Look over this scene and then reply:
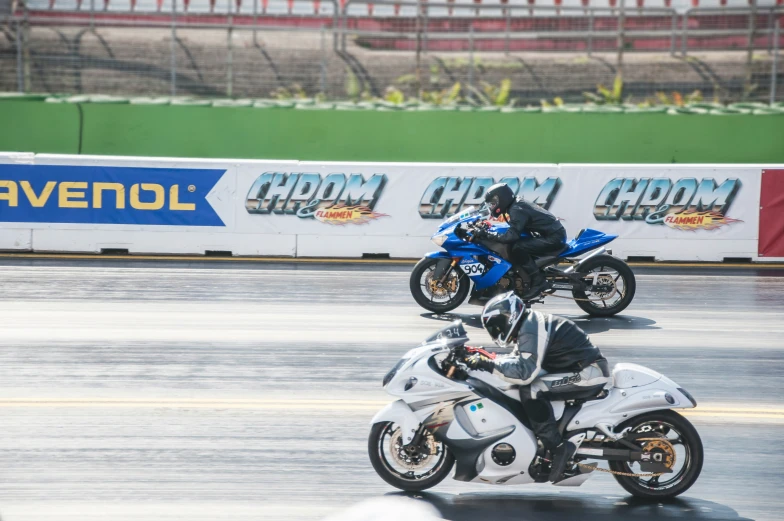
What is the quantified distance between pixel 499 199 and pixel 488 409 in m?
5.69

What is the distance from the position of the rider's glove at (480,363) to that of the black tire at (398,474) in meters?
0.62

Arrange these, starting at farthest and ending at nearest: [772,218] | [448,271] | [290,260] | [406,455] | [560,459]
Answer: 1. [772,218]
2. [290,260]
3. [448,271]
4. [406,455]
5. [560,459]

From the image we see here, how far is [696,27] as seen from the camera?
21812 mm

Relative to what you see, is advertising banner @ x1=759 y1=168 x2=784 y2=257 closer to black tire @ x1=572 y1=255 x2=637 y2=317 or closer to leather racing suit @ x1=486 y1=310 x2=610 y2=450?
black tire @ x1=572 y1=255 x2=637 y2=317

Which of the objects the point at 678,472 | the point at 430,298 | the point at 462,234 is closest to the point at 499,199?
the point at 462,234

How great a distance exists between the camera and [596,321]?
12.4 m

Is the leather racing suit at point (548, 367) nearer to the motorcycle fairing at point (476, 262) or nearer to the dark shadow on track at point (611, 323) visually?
the dark shadow on track at point (611, 323)

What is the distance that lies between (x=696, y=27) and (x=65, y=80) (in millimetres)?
13675

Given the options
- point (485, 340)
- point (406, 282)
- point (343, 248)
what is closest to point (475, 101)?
point (343, 248)

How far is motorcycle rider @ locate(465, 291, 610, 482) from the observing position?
6.79m

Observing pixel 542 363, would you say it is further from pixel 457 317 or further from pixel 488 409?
pixel 457 317

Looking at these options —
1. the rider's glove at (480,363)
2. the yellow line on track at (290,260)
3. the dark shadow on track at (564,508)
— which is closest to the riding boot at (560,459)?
the dark shadow on track at (564,508)

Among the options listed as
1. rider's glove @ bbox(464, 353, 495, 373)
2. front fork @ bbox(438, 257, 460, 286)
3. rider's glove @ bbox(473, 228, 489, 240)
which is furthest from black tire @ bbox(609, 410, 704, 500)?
front fork @ bbox(438, 257, 460, 286)

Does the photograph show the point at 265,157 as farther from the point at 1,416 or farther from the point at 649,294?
the point at 1,416
